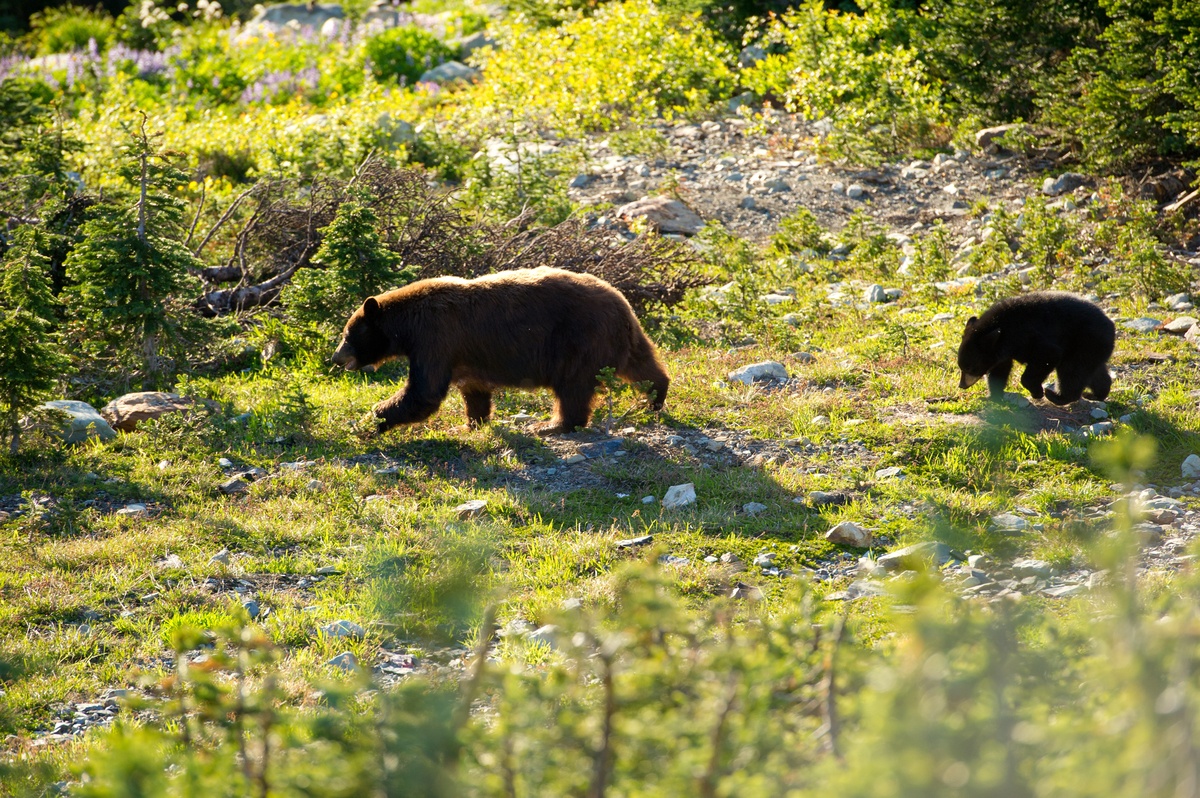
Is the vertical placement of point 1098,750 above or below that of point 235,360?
above

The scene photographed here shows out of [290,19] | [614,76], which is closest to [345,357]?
[614,76]

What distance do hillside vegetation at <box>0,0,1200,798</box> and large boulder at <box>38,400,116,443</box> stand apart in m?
0.08

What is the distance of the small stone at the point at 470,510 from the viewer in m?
6.82

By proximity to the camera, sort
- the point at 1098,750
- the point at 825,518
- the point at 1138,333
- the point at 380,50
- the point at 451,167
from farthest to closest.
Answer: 1. the point at 380,50
2. the point at 451,167
3. the point at 1138,333
4. the point at 825,518
5. the point at 1098,750

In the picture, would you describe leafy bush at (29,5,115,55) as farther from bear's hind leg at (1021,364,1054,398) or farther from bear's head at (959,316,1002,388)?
bear's hind leg at (1021,364,1054,398)

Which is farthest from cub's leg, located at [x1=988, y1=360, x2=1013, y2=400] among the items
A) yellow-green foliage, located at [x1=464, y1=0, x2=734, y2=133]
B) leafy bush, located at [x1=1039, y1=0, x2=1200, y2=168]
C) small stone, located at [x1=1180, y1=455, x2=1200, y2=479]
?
yellow-green foliage, located at [x1=464, y1=0, x2=734, y2=133]

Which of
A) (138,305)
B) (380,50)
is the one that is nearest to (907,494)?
(138,305)

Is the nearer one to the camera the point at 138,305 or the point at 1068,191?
the point at 138,305

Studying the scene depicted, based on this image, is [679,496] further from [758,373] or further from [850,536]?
[758,373]

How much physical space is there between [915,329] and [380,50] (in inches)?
599

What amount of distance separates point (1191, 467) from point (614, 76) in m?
12.7

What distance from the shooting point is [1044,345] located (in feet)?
26.0

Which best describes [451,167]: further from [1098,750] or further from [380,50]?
[1098,750]

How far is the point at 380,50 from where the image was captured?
71.3 feet
